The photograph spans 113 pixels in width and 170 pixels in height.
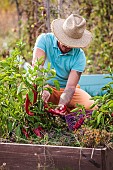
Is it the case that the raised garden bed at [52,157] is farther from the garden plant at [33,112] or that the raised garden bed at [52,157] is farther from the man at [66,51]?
the man at [66,51]

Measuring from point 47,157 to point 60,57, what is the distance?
1.31 meters

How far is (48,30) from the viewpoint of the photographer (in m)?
6.53

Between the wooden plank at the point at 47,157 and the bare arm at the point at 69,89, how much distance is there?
82 cm

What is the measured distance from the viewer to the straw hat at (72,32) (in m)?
4.78

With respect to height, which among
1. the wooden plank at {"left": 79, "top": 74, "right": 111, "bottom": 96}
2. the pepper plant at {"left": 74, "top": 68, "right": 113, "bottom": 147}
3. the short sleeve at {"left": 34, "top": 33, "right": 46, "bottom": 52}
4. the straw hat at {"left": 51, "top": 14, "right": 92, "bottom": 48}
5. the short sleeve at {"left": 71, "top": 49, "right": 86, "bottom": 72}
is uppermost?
the straw hat at {"left": 51, "top": 14, "right": 92, "bottom": 48}

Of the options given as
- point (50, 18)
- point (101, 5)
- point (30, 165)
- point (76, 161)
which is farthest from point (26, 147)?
point (101, 5)

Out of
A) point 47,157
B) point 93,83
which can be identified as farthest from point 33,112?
point 93,83

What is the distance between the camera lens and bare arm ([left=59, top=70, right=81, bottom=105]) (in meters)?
4.73

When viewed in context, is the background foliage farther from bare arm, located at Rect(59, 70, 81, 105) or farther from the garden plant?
the garden plant

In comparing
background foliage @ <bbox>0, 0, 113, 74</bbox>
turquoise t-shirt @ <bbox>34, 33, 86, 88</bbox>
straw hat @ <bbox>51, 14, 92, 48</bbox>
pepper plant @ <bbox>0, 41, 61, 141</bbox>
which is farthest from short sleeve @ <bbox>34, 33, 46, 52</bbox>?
background foliage @ <bbox>0, 0, 113, 74</bbox>

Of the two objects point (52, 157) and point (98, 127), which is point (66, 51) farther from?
point (52, 157)

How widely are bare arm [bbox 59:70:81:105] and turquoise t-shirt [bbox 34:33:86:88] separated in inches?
2.8

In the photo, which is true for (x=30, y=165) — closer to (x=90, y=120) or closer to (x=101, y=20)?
(x=90, y=120)

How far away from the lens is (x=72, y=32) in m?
4.82
